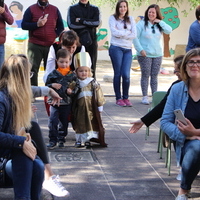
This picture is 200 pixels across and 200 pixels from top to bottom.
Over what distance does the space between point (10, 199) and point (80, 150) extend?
1.89 m

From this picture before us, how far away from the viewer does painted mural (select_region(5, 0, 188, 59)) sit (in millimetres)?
11680

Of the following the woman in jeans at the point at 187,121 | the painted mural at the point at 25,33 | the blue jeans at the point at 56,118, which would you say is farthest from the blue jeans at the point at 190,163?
the painted mural at the point at 25,33

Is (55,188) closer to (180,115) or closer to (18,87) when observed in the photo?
(18,87)

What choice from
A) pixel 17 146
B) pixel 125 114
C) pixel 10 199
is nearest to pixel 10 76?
pixel 17 146

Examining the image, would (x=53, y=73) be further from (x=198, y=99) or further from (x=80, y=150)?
(x=198, y=99)

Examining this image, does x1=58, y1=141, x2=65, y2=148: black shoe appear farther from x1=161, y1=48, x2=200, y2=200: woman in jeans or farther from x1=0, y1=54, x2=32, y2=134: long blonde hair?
x1=0, y1=54, x2=32, y2=134: long blonde hair

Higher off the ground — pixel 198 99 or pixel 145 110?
pixel 198 99

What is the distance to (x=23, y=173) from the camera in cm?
378

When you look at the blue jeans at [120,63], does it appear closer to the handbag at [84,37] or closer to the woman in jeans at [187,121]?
the handbag at [84,37]

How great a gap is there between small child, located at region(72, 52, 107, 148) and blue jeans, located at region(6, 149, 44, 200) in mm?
2389

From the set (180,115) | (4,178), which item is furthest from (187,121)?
(4,178)

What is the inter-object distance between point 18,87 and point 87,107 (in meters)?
2.42

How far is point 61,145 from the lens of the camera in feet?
20.7

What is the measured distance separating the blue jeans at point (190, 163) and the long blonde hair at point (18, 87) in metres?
1.46
